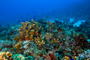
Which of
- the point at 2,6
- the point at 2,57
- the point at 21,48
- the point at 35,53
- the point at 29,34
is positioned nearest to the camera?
the point at 2,57

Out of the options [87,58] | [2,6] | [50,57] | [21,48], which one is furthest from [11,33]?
[2,6]

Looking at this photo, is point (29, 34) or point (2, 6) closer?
point (29, 34)

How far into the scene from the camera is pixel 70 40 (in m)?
3.72

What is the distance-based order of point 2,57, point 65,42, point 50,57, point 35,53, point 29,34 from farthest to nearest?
point 29,34 → point 65,42 → point 35,53 → point 50,57 → point 2,57

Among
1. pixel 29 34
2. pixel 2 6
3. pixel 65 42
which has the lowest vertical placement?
pixel 65 42

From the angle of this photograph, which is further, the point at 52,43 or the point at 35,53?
Answer: the point at 52,43

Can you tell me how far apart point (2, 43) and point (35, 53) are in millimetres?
1884

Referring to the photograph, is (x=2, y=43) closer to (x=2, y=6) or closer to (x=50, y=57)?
(x=50, y=57)

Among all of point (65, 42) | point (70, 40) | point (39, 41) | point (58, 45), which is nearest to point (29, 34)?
point (39, 41)

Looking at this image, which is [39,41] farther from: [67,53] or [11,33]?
[11,33]

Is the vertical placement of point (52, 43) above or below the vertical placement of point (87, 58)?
above

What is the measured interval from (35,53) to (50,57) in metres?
0.75

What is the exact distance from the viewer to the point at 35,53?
287 centimetres

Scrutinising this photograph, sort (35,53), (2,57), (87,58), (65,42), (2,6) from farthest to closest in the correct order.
Answer: (2,6), (65,42), (35,53), (87,58), (2,57)
